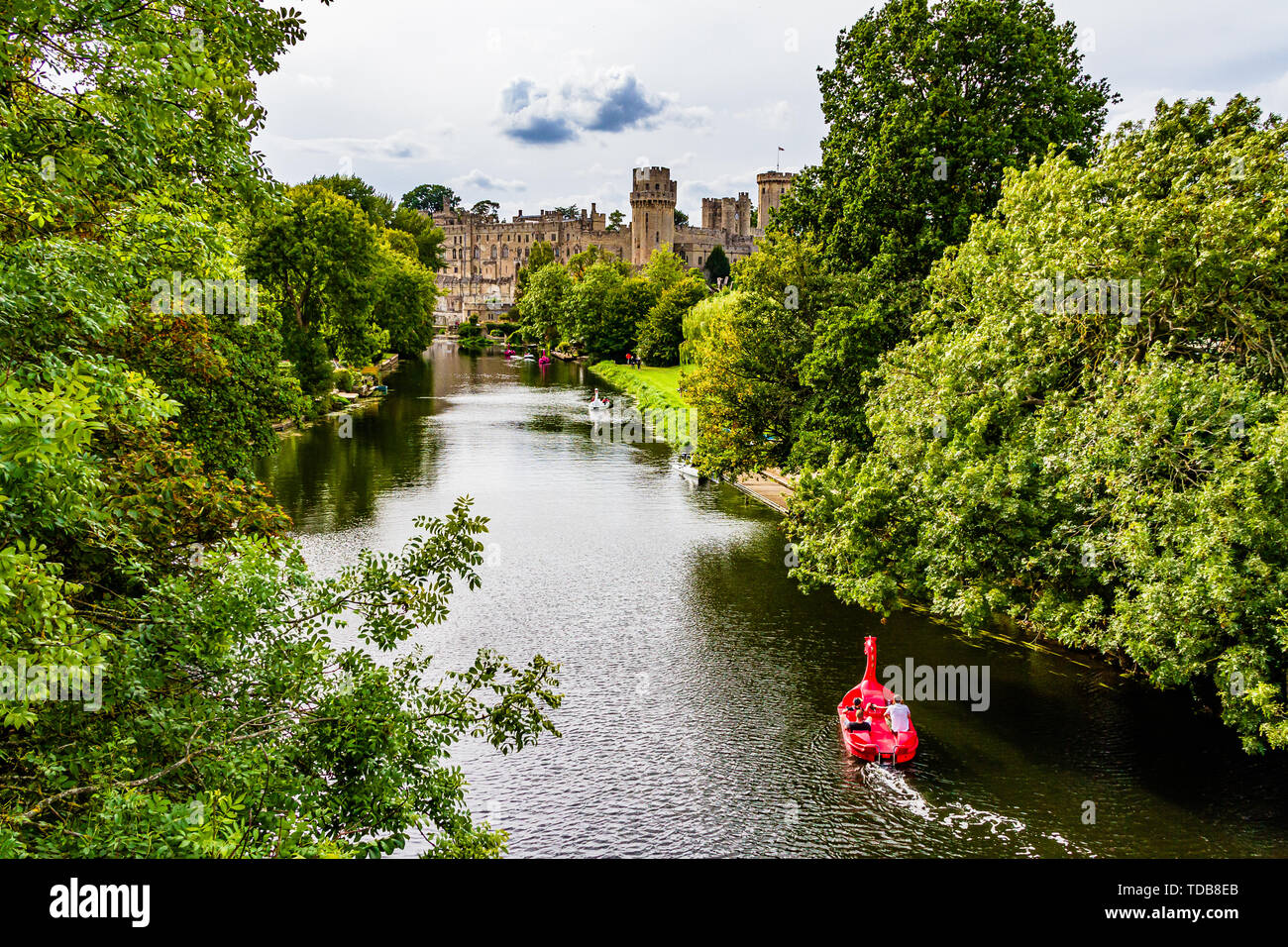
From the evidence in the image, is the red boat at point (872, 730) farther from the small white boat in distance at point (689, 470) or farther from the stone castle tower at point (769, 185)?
the stone castle tower at point (769, 185)

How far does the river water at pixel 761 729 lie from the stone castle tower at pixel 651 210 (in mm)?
132768

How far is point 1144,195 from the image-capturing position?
20875mm

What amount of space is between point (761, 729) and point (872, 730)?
92.8 inches

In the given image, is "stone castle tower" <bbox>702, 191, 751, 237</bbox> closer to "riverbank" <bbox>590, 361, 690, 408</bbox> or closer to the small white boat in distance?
"riverbank" <bbox>590, 361, 690, 408</bbox>

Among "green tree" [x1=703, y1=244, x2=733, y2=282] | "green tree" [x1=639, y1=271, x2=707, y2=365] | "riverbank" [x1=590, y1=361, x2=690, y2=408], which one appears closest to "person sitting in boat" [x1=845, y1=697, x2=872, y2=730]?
"riverbank" [x1=590, y1=361, x2=690, y2=408]

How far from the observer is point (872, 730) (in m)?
19.3

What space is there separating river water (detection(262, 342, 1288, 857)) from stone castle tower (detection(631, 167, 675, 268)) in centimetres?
13277

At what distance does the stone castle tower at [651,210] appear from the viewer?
538ft

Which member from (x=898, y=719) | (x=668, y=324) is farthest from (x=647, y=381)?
(x=898, y=719)
